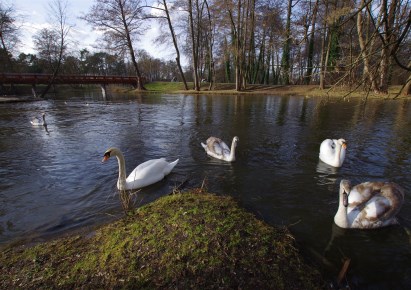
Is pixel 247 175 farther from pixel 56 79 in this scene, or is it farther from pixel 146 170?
pixel 56 79

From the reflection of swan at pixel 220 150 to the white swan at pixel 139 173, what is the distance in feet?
6.46

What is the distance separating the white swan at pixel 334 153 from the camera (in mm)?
7148

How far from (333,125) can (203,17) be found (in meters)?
31.3

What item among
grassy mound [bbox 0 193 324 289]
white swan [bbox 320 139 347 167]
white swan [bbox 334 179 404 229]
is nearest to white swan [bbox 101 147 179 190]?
grassy mound [bbox 0 193 324 289]

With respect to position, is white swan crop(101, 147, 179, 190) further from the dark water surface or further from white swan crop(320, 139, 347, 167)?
white swan crop(320, 139, 347, 167)

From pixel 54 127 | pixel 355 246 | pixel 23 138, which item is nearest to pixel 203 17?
pixel 54 127

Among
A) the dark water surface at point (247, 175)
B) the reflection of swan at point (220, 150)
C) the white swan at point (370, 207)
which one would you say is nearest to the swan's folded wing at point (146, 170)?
the dark water surface at point (247, 175)

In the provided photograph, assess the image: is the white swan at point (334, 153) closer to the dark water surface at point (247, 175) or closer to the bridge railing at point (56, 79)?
the dark water surface at point (247, 175)

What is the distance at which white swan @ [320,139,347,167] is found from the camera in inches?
281

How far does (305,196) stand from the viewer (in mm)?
5535

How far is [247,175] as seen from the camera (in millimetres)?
6781

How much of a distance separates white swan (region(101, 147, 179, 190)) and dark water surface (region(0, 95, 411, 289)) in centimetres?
21

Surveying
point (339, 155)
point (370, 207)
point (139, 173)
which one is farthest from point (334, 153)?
point (139, 173)

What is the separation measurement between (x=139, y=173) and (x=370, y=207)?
4.72m
